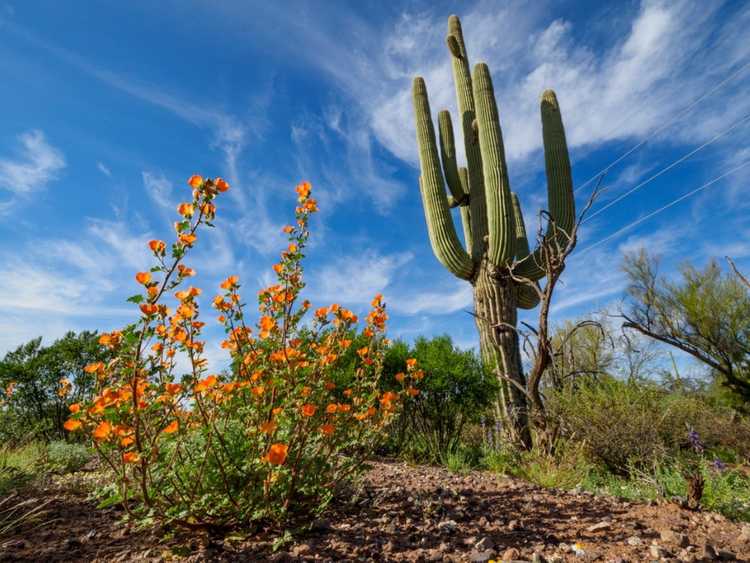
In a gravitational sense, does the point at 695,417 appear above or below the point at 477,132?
below

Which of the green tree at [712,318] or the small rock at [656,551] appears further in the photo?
the green tree at [712,318]

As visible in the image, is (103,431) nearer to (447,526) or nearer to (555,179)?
(447,526)

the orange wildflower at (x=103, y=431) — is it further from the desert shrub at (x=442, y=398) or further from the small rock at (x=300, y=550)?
the desert shrub at (x=442, y=398)

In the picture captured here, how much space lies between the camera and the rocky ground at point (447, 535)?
6.91ft

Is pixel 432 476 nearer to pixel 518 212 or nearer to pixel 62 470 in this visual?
pixel 62 470

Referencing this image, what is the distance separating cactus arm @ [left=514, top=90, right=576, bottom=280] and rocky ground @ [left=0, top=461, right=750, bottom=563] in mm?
5826

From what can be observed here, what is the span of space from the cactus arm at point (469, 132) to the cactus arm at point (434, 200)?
1.29ft

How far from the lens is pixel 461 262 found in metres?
8.43

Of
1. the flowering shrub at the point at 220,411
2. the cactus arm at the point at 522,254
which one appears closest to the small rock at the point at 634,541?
the flowering shrub at the point at 220,411

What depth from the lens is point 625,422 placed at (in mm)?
5164

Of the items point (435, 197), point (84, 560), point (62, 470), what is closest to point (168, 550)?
point (84, 560)

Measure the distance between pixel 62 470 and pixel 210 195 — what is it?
5.92 metres

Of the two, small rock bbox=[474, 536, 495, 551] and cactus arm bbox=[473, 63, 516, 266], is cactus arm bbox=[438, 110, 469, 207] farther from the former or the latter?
small rock bbox=[474, 536, 495, 551]

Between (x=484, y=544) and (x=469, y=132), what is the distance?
8.78 m
